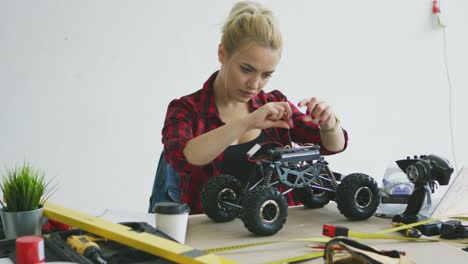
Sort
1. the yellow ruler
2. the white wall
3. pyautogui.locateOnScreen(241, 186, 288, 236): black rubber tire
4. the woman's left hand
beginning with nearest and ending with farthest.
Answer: the yellow ruler < pyautogui.locateOnScreen(241, 186, 288, 236): black rubber tire < the woman's left hand < the white wall

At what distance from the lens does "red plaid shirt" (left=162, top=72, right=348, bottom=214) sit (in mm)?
1277

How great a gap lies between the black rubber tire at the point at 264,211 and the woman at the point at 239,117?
0.72ft

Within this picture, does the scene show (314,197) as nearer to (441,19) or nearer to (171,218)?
(171,218)

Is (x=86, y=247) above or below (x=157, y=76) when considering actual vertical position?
below

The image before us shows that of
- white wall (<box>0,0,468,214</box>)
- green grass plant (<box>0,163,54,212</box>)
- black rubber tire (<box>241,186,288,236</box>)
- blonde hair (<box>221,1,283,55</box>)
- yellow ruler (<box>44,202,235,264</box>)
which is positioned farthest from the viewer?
white wall (<box>0,0,468,214</box>)

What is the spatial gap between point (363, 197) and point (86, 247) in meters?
0.64

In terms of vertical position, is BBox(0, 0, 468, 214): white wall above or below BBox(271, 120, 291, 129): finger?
above

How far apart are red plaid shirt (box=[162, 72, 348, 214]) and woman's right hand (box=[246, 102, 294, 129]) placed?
205 mm

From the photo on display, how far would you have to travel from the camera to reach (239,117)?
1.29 meters

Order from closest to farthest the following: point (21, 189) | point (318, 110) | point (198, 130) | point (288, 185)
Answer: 1. point (21, 189)
2. point (288, 185)
3. point (318, 110)
4. point (198, 130)

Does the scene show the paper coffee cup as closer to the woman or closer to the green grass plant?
the green grass plant

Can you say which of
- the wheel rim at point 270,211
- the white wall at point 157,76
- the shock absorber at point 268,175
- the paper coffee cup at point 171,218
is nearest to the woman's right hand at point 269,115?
the shock absorber at point 268,175

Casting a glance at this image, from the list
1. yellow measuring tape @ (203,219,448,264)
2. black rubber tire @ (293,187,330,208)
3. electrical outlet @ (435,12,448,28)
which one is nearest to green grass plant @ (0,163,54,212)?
yellow measuring tape @ (203,219,448,264)

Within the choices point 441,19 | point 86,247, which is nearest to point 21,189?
point 86,247
